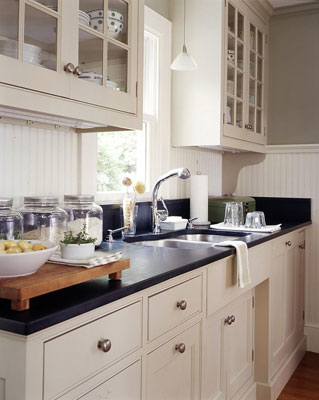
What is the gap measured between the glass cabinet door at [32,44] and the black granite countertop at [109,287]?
2.22 ft

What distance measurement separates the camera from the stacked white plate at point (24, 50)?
1.45m

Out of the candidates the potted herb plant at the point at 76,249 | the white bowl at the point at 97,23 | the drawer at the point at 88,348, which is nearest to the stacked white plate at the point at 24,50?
the white bowl at the point at 97,23

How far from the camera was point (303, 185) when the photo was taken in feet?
12.1

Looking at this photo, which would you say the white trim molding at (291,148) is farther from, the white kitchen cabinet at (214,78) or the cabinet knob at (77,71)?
the cabinet knob at (77,71)

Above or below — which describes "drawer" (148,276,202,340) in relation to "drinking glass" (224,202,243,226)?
below

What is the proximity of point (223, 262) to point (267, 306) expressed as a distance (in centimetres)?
84

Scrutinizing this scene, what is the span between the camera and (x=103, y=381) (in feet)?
4.20

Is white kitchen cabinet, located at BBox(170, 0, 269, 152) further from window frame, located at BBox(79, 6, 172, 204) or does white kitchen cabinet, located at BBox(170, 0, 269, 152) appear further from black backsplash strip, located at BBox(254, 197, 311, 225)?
black backsplash strip, located at BBox(254, 197, 311, 225)

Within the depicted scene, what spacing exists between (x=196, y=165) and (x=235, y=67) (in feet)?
2.46

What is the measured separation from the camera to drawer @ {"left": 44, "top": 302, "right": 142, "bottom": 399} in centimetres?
110

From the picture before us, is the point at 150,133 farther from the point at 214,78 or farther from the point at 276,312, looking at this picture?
the point at 276,312

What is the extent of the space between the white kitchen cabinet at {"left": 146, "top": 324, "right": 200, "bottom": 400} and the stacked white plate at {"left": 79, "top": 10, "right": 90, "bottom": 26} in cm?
121

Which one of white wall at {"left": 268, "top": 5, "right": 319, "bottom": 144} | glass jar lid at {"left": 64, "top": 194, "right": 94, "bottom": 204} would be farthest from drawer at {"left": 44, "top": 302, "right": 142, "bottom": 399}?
white wall at {"left": 268, "top": 5, "right": 319, "bottom": 144}

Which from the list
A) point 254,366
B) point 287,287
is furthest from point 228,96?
point 254,366
